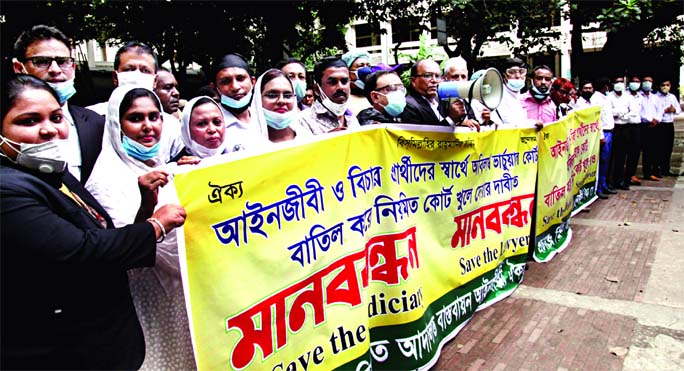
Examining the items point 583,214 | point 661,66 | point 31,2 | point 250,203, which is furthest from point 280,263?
point 661,66

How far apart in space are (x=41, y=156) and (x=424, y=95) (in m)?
2.85

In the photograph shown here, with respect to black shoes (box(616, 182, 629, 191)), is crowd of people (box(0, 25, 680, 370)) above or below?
above

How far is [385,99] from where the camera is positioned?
338 cm

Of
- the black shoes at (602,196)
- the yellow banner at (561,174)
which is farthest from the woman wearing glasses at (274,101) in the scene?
the black shoes at (602,196)

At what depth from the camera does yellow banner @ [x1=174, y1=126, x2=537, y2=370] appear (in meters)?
1.96

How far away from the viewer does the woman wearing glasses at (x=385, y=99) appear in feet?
11.0

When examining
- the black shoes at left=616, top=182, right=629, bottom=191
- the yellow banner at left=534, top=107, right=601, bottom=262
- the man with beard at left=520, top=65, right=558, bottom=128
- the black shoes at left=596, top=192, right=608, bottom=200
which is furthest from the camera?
the black shoes at left=616, top=182, right=629, bottom=191

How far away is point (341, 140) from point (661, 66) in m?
14.0

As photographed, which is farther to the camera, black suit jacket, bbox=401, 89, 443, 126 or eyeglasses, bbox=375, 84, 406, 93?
black suit jacket, bbox=401, 89, 443, 126

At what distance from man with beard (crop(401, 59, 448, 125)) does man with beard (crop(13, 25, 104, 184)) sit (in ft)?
6.70

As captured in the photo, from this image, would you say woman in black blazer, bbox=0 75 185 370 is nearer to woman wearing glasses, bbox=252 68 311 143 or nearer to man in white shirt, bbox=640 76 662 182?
woman wearing glasses, bbox=252 68 311 143

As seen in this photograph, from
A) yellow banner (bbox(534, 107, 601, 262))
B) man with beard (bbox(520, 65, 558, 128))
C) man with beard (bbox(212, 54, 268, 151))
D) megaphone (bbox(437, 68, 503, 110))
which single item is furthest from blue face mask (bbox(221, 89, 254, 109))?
man with beard (bbox(520, 65, 558, 128))

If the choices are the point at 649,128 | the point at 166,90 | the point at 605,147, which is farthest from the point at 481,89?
the point at 649,128

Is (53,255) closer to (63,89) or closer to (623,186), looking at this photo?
(63,89)
